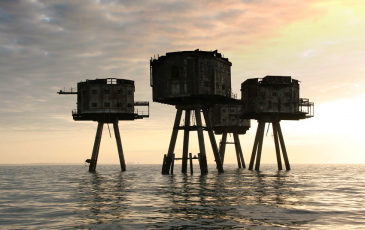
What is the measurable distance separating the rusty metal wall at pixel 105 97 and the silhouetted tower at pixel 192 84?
28.4 ft

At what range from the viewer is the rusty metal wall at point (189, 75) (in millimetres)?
46562

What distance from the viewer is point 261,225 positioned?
1489cm

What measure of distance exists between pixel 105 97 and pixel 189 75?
47.7ft

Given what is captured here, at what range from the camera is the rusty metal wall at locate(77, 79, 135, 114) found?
56375 millimetres

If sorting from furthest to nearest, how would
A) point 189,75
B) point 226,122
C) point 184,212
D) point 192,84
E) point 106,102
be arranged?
point 226,122 → point 106,102 → point 189,75 → point 192,84 → point 184,212

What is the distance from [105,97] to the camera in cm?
5644

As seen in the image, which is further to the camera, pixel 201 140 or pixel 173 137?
pixel 173 137

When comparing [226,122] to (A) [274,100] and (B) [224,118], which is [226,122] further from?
(A) [274,100]

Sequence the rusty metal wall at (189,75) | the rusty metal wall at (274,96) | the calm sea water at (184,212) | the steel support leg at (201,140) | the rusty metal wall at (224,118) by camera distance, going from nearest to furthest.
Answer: the calm sea water at (184,212)
the rusty metal wall at (189,75)
the steel support leg at (201,140)
the rusty metal wall at (274,96)
the rusty metal wall at (224,118)

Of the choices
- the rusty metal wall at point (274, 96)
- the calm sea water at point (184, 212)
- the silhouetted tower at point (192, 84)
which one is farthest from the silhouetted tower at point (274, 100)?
the calm sea water at point (184, 212)

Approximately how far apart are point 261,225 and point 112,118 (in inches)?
1758

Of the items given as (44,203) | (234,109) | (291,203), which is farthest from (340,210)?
(234,109)

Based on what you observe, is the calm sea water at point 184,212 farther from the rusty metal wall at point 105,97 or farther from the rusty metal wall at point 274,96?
the rusty metal wall at point 274,96

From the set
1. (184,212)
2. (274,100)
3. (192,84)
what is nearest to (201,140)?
(192,84)
